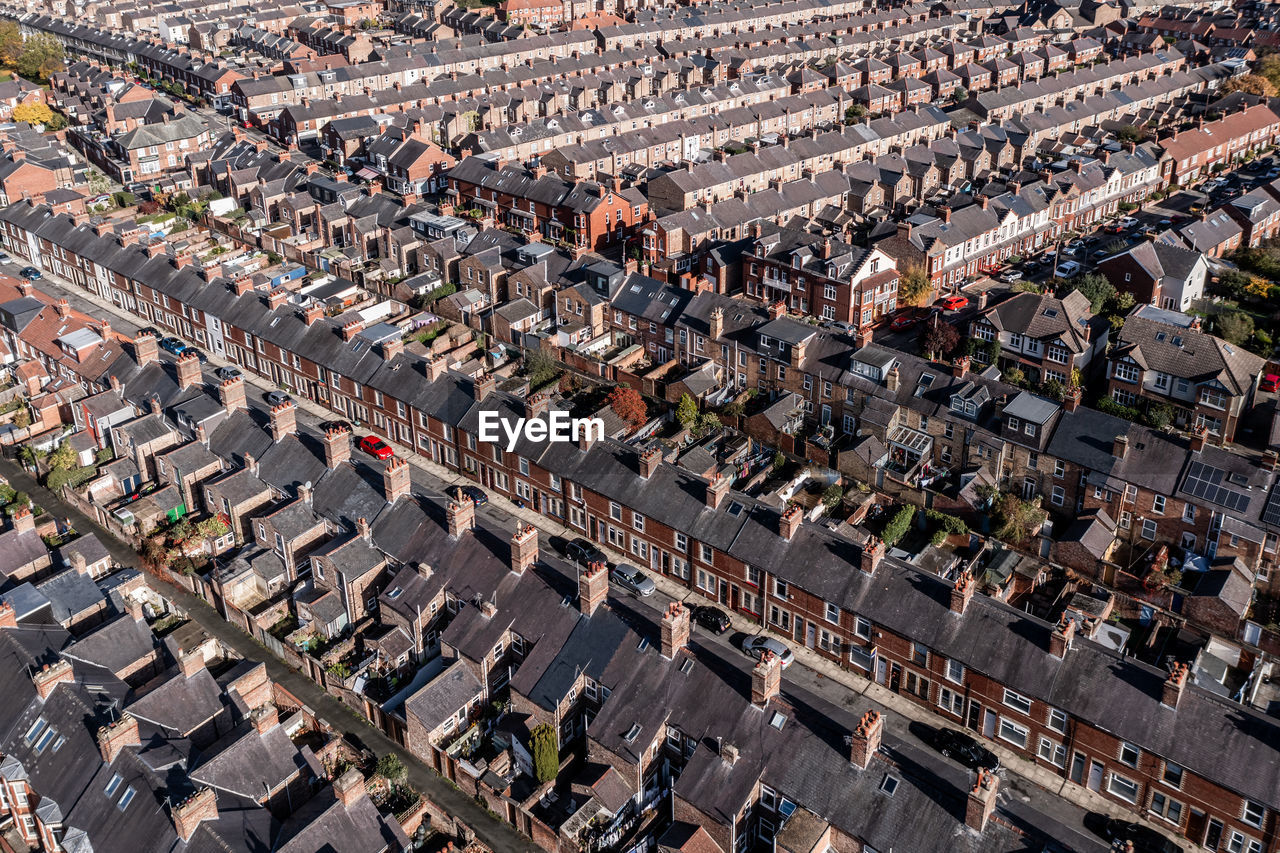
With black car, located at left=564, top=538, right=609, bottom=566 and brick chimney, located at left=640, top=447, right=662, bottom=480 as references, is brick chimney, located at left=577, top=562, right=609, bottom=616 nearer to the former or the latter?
brick chimney, located at left=640, top=447, right=662, bottom=480

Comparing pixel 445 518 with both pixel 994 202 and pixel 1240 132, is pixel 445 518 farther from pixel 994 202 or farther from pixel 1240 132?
pixel 1240 132

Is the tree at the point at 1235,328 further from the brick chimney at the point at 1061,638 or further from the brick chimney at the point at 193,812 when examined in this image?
the brick chimney at the point at 193,812

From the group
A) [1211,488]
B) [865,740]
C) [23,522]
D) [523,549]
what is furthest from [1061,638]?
[23,522]

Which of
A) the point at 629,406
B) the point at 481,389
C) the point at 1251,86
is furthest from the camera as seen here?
the point at 1251,86

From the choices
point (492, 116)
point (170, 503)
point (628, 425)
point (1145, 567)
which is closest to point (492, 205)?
point (492, 116)

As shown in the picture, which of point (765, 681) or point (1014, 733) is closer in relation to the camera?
point (765, 681)

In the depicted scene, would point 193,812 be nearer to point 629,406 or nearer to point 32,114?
point 629,406

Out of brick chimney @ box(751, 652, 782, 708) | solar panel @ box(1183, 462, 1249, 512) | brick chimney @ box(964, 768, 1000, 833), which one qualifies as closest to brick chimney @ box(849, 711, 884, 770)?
brick chimney @ box(751, 652, 782, 708)

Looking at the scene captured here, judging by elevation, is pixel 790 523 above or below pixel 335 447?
above
